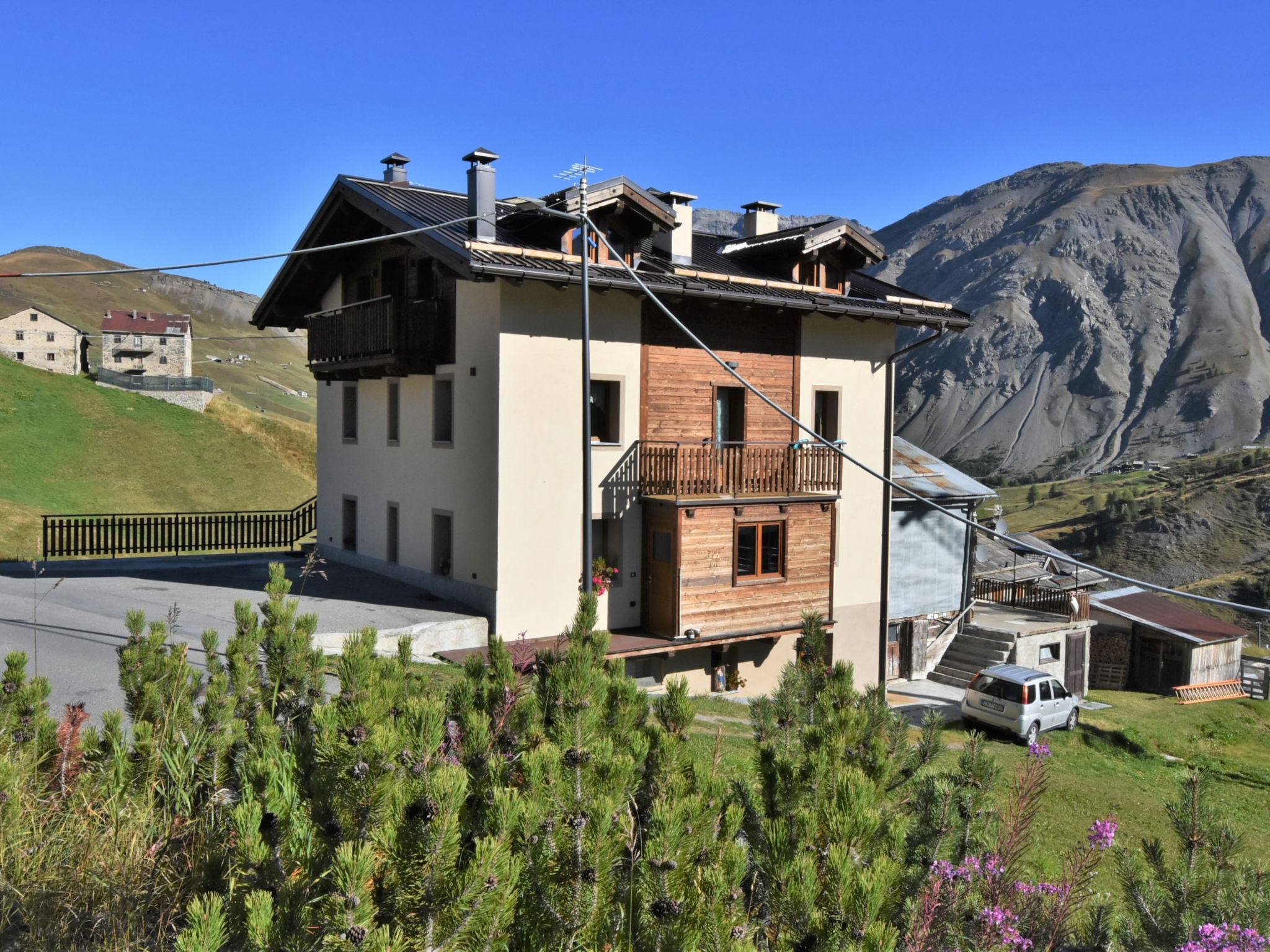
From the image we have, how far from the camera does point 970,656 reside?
28.1 metres

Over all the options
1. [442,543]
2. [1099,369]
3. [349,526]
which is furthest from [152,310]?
[442,543]

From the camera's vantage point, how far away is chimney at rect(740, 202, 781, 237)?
2439 cm

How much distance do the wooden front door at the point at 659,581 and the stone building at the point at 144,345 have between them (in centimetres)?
9421

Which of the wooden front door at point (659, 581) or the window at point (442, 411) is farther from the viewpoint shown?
the window at point (442, 411)

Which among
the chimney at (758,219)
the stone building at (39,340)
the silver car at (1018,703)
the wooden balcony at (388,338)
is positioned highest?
the stone building at (39,340)

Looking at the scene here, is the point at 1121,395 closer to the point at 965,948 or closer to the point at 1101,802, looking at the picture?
the point at 1101,802

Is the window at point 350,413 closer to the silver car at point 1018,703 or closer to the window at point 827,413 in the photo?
the window at point 827,413

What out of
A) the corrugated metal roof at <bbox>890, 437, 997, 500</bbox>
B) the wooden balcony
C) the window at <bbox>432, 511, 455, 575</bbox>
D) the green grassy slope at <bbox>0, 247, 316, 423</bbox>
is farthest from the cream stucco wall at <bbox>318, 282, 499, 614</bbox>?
the green grassy slope at <bbox>0, 247, 316, 423</bbox>

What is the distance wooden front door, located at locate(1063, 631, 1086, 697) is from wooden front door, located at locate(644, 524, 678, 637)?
55.9ft

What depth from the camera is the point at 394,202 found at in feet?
63.6

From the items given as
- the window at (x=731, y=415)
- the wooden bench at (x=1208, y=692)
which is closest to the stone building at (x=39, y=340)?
the window at (x=731, y=415)

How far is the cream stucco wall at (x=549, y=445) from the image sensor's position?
17344 mm

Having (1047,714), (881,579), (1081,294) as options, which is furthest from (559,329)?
(1081,294)

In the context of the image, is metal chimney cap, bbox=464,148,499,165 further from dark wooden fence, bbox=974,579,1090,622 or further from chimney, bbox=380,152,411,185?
dark wooden fence, bbox=974,579,1090,622
